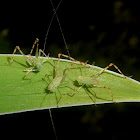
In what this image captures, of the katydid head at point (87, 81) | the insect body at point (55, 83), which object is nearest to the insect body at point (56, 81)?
the insect body at point (55, 83)

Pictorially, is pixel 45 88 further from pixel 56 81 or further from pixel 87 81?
pixel 87 81

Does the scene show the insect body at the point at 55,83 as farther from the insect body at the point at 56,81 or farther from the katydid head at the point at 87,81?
the katydid head at the point at 87,81

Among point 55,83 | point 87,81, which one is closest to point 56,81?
point 55,83

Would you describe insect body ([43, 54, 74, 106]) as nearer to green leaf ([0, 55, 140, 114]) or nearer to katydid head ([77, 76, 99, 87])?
green leaf ([0, 55, 140, 114])

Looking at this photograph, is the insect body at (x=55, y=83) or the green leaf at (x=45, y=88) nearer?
the green leaf at (x=45, y=88)

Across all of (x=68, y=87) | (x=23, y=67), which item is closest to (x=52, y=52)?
(x=23, y=67)

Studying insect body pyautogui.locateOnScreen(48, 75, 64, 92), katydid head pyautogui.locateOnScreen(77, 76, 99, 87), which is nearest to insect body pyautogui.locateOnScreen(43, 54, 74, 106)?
insect body pyautogui.locateOnScreen(48, 75, 64, 92)
